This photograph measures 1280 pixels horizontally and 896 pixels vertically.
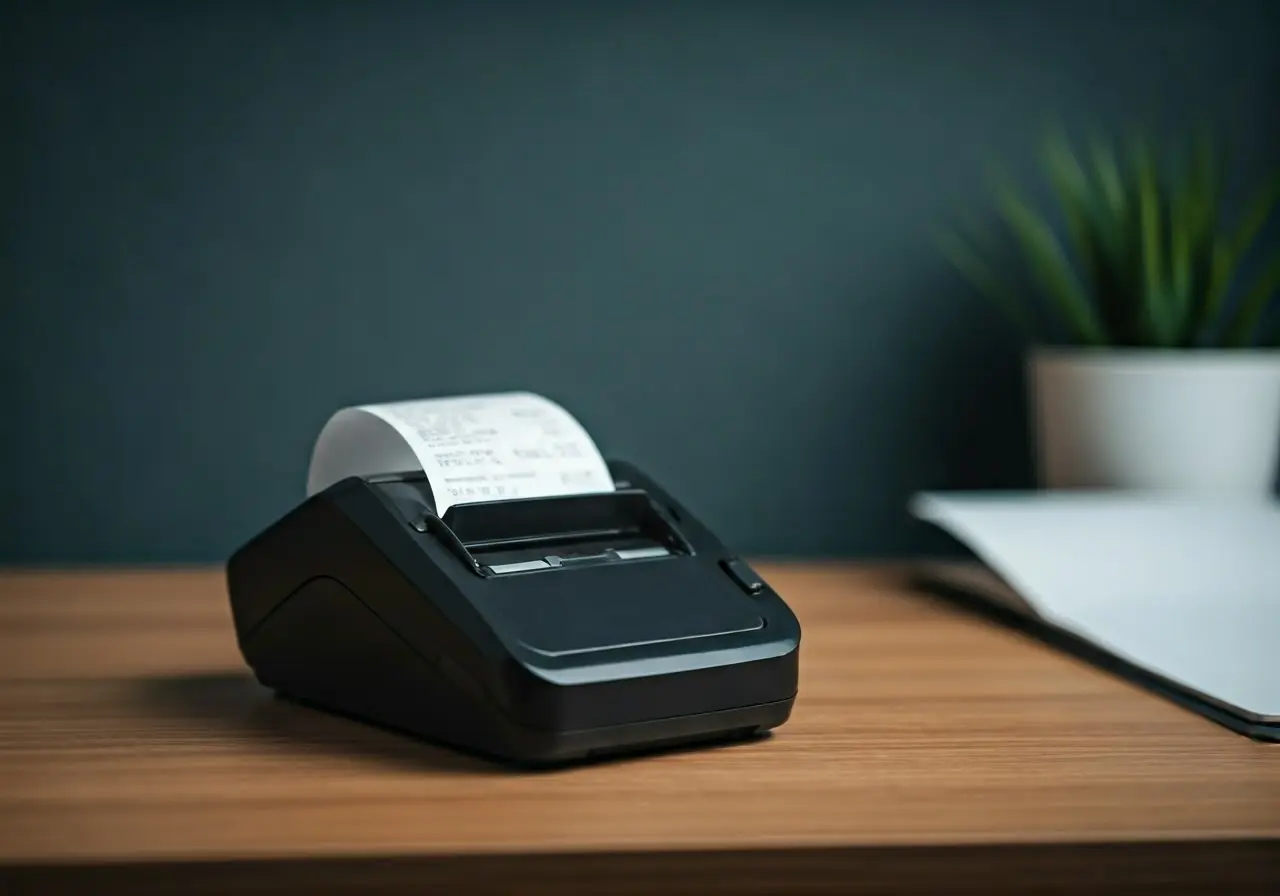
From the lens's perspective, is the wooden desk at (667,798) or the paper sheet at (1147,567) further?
the paper sheet at (1147,567)

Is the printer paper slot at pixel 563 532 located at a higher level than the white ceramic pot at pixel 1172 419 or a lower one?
higher

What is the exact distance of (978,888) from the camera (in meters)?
0.49

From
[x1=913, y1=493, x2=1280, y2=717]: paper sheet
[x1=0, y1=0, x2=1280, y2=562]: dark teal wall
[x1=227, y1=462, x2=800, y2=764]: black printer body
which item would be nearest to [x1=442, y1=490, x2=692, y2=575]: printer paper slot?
[x1=227, y1=462, x2=800, y2=764]: black printer body

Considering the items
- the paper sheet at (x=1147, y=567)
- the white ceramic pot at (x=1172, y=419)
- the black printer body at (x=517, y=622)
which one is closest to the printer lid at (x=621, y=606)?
the black printer body at (x=517, y=622)

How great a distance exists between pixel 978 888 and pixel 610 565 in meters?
0.23

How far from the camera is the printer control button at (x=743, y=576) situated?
0.65 m

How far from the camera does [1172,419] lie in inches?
39.1

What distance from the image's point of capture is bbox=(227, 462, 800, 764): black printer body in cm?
56

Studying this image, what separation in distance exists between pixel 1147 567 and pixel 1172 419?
16 cm

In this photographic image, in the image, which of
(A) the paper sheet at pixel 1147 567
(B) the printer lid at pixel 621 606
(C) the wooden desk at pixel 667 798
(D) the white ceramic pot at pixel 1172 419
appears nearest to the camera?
(C) the wooden desk at pixel 667 798

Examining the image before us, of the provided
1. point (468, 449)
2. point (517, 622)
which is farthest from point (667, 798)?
point (468, 449)

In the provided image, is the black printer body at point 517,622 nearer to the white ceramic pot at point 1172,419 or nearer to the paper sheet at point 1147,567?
the paper sheet at point 1147,567

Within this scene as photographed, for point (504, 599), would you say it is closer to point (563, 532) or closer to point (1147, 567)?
point (563, 532)

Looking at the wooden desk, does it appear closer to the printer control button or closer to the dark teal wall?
the printer control button
